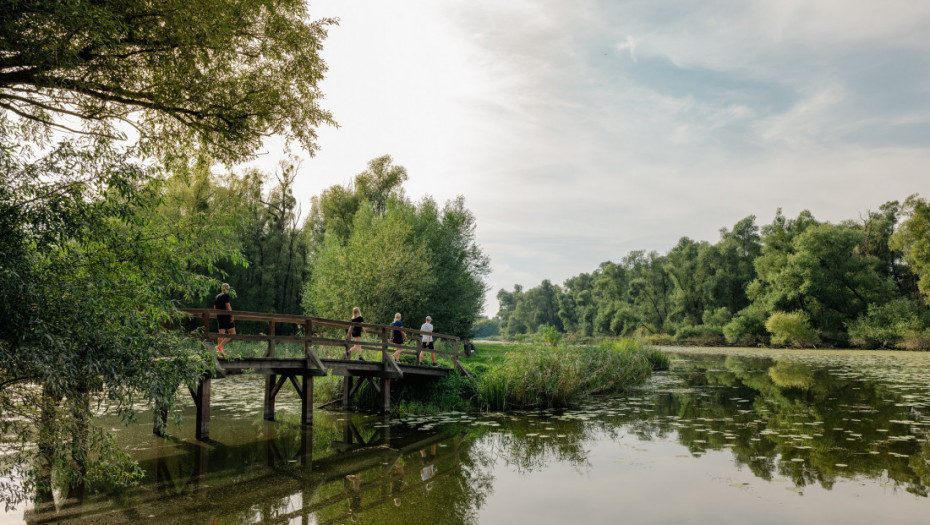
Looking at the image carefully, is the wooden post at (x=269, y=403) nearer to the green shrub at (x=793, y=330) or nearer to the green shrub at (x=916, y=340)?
the green shrub at (x=916, y=340)

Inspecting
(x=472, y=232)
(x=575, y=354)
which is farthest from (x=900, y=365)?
(x=472, y=232)

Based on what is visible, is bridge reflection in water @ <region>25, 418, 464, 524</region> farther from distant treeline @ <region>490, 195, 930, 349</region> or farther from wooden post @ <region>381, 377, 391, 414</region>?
distant treeline @ <region>490, 195, 930, 349</region>

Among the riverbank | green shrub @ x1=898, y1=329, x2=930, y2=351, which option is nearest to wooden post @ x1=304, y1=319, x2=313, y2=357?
the riverbank

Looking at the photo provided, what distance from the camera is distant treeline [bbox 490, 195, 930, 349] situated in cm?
4909

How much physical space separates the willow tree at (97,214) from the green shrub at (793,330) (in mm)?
54044

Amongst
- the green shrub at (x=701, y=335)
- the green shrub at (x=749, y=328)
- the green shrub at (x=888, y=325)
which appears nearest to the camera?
the green shrub at (x=888, y=325)

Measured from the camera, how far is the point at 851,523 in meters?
7.14

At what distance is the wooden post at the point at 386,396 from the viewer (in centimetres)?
1659

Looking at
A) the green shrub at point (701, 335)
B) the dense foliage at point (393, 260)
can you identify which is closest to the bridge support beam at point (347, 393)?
the dense foliage at point (393, 260)

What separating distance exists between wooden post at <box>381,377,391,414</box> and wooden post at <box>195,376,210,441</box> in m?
5.21

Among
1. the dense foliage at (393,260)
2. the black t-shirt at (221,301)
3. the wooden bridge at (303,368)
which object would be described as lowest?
the wooden bridge at (303,368)

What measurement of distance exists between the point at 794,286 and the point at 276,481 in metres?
60.2

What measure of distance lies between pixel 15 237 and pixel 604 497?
354 inches

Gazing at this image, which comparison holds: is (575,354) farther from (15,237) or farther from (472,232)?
(472,232)
